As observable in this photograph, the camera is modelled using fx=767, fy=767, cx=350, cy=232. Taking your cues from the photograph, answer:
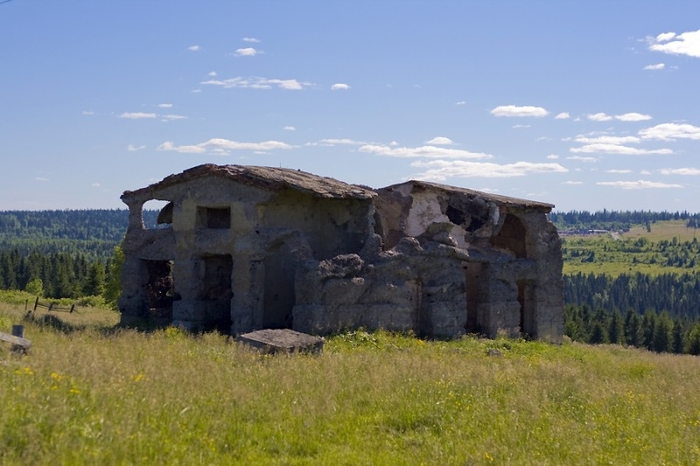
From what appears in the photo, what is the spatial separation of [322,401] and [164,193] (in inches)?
504

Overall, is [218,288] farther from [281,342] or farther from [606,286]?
[606,286]

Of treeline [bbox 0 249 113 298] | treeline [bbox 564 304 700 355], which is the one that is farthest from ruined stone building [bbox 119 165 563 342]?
treeline [bbox 0 249 113 298]

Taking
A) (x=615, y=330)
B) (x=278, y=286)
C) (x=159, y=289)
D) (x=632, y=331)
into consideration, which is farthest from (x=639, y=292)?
(x=278, y=286)

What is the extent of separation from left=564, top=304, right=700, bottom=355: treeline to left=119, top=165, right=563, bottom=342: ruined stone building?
37.1 metres

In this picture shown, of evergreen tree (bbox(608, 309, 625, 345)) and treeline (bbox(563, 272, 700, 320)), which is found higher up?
evergreen tree (bbox(608, 309, 625, 345))

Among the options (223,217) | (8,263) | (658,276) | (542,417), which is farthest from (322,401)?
(658,276)

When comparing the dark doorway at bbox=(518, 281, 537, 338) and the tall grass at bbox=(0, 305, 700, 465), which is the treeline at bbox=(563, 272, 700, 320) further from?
the tall grass at bbox=(0, 305, 700, 465)

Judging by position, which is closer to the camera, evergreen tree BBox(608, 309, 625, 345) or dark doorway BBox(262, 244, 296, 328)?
dark doorway BBox(262, 244, 296, 328)

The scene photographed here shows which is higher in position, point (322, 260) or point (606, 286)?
point (322, 260)

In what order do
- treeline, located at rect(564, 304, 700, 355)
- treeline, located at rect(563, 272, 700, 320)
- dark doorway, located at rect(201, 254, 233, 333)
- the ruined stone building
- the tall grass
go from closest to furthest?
the tall grass < the ruined stone building < dark doorway, located at rect(201, 254, 233, 333) < treeline, located at rect(564, 304, 700, 355) < treeline, located at rect(563, 272, 700, 320)

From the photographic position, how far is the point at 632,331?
6725 centimetres

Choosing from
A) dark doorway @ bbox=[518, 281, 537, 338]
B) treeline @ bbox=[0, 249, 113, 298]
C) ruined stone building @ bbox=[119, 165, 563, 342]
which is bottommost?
treeline @ bbox=[0, 249, 113, 298]

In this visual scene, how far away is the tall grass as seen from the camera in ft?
22.9

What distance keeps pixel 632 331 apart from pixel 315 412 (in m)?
63.9
